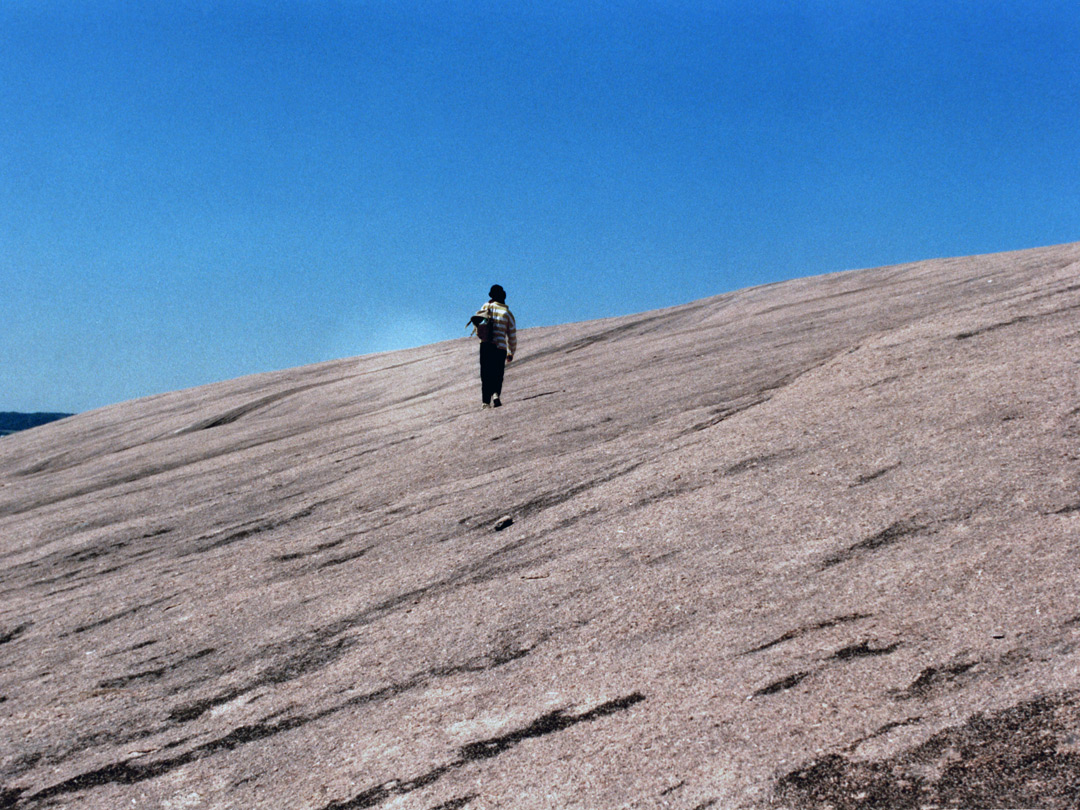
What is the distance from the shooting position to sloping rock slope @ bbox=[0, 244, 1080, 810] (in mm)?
4395

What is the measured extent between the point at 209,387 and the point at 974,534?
2658cm

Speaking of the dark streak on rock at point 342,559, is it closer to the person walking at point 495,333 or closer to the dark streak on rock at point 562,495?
the dark streak on rock at point 562,495

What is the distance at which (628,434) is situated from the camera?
1102 centimetres

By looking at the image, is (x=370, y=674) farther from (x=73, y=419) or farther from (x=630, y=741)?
(x=73, y=419)

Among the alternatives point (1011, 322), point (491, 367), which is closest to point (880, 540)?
point (1011, 322)

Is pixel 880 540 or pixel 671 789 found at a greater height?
Answer: pixel 880 540

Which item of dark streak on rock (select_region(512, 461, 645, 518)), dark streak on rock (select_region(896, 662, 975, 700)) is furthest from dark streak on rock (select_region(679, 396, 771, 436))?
dark streak on rock (select_region(896, 662, 975, 700))

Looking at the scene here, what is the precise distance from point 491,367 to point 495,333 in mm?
788

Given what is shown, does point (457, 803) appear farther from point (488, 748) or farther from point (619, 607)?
point (619, 607)

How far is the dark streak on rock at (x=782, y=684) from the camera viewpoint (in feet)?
15.6

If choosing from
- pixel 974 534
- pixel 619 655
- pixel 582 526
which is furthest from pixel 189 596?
pixel 974 534

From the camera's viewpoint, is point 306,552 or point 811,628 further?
point 306,552

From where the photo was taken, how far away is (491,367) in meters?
14.7

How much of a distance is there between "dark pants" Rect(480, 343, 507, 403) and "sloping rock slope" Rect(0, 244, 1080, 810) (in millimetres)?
1382
